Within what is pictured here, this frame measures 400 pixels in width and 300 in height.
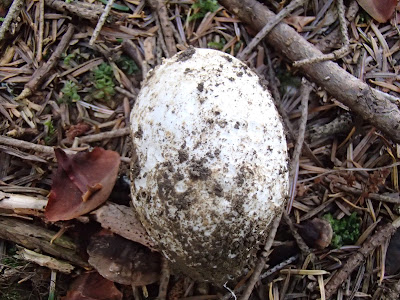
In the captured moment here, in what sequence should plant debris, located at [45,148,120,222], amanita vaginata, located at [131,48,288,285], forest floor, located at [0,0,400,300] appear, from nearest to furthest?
amanita vaginata, located at [131,48,288,285] < plant debris, located at [45,148,120,222] < forest floor, located at [0,0,400,300]

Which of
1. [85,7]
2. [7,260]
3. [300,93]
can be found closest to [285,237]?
[300,93]

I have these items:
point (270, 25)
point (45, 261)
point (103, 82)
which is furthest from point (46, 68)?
point (270, 25)

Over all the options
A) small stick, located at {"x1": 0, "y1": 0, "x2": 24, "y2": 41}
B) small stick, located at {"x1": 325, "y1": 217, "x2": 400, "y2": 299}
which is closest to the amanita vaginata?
small stick, located at {"x1": 325, "y1": 217, "x2": 400, "y2": 299}

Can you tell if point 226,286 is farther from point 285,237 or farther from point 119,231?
point 119,231

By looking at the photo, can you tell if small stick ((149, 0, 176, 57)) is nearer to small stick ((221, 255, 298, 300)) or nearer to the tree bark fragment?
the tree bark fragment

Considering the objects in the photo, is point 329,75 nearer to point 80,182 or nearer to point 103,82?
point 103,82

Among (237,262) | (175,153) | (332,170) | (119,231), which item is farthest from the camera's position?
(332,170)
